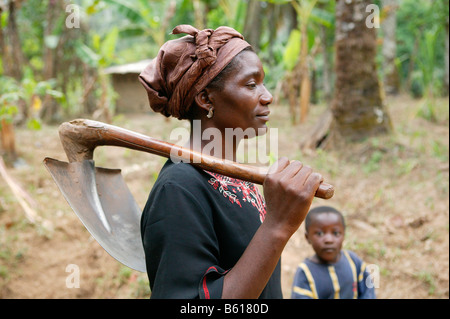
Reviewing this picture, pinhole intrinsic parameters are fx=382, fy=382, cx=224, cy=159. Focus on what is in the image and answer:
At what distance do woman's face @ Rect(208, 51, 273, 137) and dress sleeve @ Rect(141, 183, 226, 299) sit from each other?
1.16 feet

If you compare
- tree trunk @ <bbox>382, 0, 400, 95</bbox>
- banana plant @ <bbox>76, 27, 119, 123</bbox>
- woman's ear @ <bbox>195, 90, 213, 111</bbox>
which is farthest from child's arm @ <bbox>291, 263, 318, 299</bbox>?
tree trunk @ <bbox>382, 0, 400, 95</bbox>

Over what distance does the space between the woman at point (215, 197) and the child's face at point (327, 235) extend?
3.73 ft

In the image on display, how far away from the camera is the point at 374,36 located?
5.49m

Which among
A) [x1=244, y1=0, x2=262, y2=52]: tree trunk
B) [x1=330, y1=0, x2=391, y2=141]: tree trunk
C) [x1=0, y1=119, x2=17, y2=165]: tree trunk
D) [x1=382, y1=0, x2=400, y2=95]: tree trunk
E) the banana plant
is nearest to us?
[x1=0, y1=119, x2=17, y2=165]: tree trunk

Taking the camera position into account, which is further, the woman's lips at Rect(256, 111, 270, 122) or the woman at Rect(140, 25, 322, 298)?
the woman's lips at Rect(256, 111, 270, 122)

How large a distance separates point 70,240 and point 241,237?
11.3 ft

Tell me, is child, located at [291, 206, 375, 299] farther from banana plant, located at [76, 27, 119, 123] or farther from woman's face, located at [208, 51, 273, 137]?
banana plant, located at [76, 27, 119, 123]

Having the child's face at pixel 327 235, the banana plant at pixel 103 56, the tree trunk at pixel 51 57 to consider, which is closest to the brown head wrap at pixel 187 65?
the child's face at pixel 327 235

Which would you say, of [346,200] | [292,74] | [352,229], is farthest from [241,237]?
[292,74]

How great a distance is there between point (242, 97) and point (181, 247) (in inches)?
22.4

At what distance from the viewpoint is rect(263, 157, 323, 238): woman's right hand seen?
3.71 feet

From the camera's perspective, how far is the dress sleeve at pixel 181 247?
1.07 meters

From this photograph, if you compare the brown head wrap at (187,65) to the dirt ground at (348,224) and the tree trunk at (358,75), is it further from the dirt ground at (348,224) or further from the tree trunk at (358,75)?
the tree trunk at (358,75)
